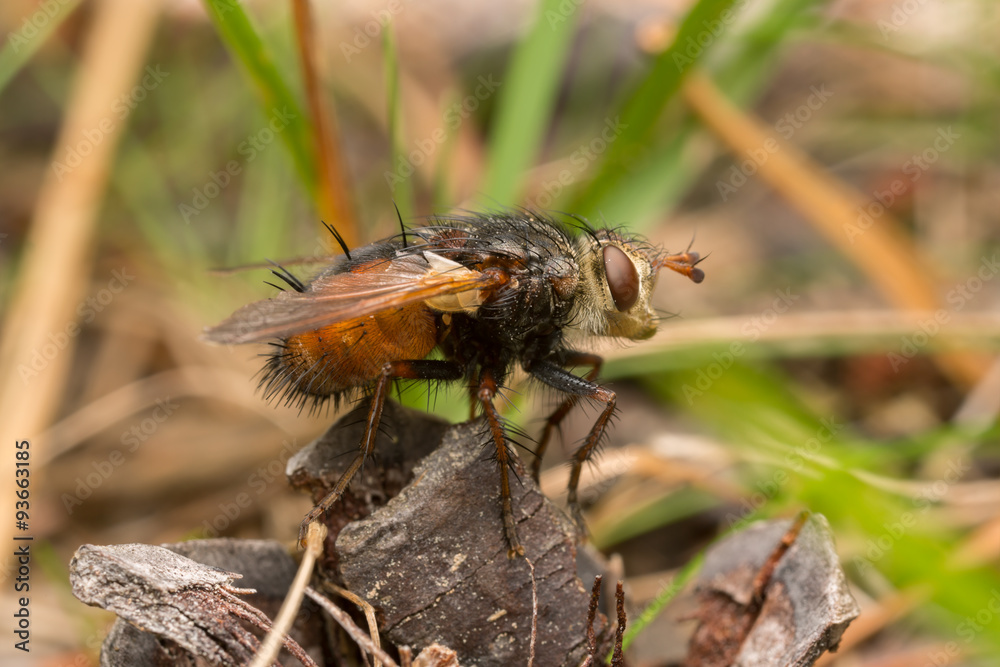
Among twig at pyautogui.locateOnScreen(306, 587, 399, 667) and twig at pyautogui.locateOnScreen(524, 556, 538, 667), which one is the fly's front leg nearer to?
twig at pyautogui.locateOnScreen(524, 556, 538, 667)

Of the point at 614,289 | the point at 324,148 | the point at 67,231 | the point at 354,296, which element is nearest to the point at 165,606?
the point at 354,296

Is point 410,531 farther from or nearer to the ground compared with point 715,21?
nearer to the ground

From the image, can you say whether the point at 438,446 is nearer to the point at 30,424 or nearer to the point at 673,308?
the point at 30,424

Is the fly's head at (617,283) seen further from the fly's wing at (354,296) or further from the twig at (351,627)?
the twig at (351,627)

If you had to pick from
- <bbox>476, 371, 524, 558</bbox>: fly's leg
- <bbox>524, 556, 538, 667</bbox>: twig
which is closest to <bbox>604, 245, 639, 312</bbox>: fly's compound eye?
<bbox>476, 371, 524, 558</bbox>: fly's leg

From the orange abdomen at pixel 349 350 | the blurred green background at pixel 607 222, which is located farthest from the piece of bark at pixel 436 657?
the orange abdomen at pixel 349 350

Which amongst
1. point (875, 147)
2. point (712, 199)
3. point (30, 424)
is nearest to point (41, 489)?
point (30, 424)

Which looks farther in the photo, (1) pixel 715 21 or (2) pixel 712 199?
(2) pixel 712 199

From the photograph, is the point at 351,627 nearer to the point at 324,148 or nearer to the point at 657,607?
the point at 657,607
